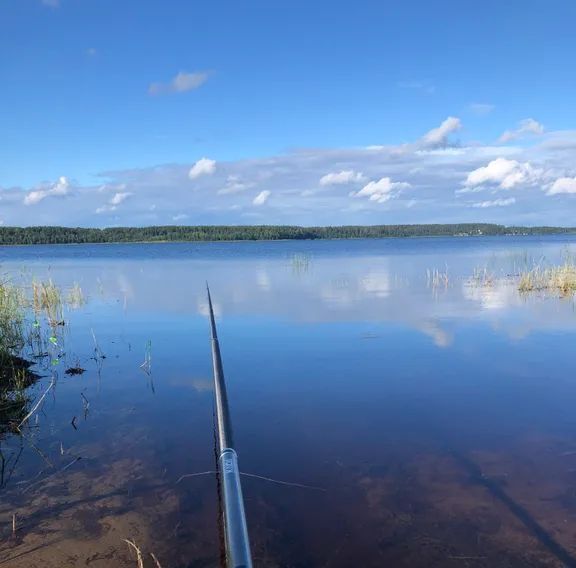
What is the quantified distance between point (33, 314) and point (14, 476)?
13.5 meters

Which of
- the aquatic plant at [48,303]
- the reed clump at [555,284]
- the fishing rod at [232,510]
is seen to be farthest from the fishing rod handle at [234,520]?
the reed clump at [555,284]

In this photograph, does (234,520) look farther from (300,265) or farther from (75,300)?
(300,265)

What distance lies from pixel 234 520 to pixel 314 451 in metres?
4.02

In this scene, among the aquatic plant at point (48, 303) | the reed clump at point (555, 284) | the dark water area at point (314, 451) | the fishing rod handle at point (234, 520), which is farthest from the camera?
the reed clump at point (555, 284)

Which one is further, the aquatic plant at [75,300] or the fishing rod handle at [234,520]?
the aquatic plant at [75,300]

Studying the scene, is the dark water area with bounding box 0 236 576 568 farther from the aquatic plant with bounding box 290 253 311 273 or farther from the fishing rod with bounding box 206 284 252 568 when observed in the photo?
the aquatic plant with bounding box 290 253 311 273

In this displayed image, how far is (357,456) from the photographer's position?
6387 mm

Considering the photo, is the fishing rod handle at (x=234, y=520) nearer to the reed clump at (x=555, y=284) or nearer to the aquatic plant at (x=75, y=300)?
the aquatic plant at (x=75, y=300)

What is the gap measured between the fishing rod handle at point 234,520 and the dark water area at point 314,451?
1793 mm

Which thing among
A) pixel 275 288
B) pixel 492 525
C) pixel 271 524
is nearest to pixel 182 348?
pixel 271 524

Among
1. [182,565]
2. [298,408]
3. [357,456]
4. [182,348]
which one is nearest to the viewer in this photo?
[182,565]

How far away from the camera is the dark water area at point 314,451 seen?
467cm

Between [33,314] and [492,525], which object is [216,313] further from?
[492,525]

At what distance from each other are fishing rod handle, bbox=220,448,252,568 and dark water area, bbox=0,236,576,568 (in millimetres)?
1793
